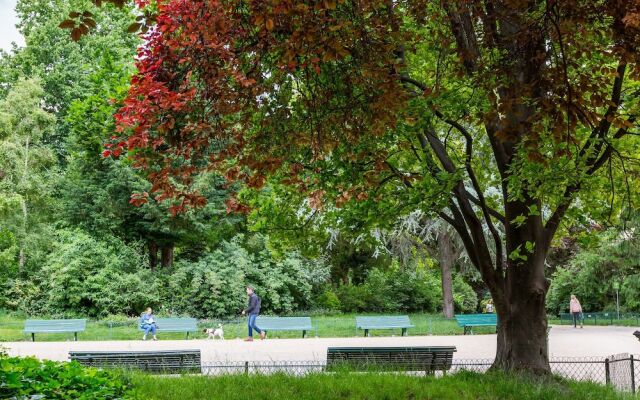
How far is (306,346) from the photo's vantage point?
1728 cm

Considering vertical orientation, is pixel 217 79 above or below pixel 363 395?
above

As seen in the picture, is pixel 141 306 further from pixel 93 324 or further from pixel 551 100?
pixel 551 100

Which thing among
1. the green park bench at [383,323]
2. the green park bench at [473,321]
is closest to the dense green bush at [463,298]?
the green park bench at [473,321]

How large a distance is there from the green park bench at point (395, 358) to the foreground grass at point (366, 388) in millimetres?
1016

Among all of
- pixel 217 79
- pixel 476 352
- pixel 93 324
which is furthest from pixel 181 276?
pixel 217 79

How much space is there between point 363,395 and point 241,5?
518 centimetres

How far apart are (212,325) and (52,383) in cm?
1952

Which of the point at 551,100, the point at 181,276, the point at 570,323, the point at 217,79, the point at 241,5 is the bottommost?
the point at 570,323

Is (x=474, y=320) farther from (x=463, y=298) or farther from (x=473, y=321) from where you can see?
(x=463, y=298)

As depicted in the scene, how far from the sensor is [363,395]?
328 inches

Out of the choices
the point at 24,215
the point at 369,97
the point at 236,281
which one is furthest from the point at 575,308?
the point at 24,215

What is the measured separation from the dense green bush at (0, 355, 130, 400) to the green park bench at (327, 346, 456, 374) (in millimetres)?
4531

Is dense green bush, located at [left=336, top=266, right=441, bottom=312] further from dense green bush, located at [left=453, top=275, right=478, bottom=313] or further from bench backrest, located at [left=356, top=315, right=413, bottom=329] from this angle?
bench backrest, located at [left=356, top=315, right=413, bottom=329]

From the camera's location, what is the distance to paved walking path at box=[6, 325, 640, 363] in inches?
598
